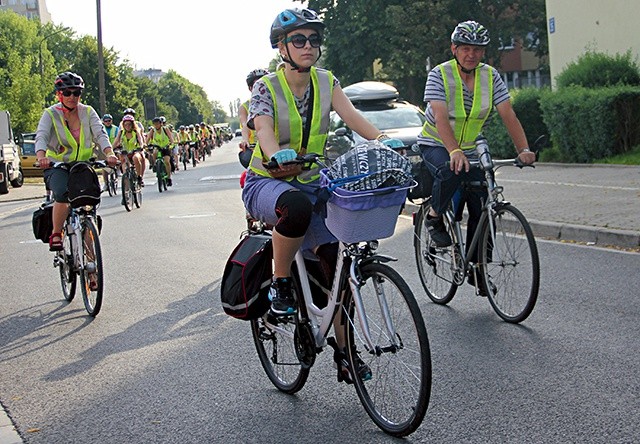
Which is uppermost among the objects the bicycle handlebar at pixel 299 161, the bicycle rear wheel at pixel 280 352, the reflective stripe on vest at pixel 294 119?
the reflective stripe on vest at pixel 294 119

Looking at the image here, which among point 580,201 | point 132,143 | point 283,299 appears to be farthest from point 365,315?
point 132,143

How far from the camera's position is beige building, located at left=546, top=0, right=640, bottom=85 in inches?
1096

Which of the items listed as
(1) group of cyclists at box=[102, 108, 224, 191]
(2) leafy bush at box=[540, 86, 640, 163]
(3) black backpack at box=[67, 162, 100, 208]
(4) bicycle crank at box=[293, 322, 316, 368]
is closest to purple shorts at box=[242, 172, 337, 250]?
(4) bicycle crank at box=[293, 322, 316, 368]

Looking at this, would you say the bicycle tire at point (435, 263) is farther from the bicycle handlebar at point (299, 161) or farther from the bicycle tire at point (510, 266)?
the bicycle handlebar at point (299, 161)

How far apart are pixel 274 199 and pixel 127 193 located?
52.5ft

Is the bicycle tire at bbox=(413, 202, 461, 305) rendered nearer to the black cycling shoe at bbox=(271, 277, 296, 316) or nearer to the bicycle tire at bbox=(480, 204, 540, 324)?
the bicycle tire at bbox=(480, 204, 540, 324)

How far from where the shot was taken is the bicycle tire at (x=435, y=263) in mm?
7785

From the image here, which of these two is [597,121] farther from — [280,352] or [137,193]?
[280,352]

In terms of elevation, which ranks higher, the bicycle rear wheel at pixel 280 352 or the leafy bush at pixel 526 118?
the leafy bush at pixel 526 118

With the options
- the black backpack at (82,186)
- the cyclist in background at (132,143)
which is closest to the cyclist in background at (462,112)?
the black backpack at (82,186)

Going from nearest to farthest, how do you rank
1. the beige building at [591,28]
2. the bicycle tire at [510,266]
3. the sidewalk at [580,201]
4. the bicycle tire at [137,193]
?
the bicycle tire at [510,266]
the sidewalk at [580,201]
the bicycle tire at [137,193]
the beige building at [591,28]

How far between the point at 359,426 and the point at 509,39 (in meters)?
51.2

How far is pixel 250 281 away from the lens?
5.33m

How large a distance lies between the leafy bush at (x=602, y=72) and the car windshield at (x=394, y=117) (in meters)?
4.97
